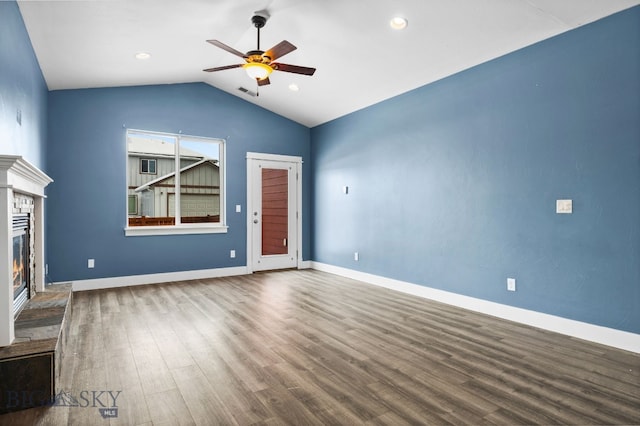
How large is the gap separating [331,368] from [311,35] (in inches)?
140

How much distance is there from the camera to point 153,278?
19.1 feet

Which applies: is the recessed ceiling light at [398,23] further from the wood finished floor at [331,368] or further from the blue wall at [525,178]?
the wood finished floor at [331,368]

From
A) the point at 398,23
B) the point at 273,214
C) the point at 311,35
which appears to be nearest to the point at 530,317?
the point at 398,23

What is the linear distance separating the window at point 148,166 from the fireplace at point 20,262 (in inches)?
101

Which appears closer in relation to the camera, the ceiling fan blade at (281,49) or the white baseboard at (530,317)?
the white baseboard at (530,317)

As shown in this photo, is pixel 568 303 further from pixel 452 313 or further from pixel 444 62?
pixel 444 62

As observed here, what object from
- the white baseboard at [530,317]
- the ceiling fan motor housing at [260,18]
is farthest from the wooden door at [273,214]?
the ceiling fan motor housing at [260,18]

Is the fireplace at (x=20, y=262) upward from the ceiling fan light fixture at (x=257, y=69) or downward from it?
downward

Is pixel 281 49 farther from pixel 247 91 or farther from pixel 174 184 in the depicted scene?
pixel 174 184

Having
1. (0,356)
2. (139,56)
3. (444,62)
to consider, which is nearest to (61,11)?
(139,56)

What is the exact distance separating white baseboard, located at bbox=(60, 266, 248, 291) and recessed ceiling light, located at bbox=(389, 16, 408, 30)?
456 centimetres

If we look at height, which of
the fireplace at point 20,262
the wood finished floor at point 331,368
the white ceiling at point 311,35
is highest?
the white ceiling at point 311,35

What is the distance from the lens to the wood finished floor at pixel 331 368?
2084 mm

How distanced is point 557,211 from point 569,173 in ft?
1.21
